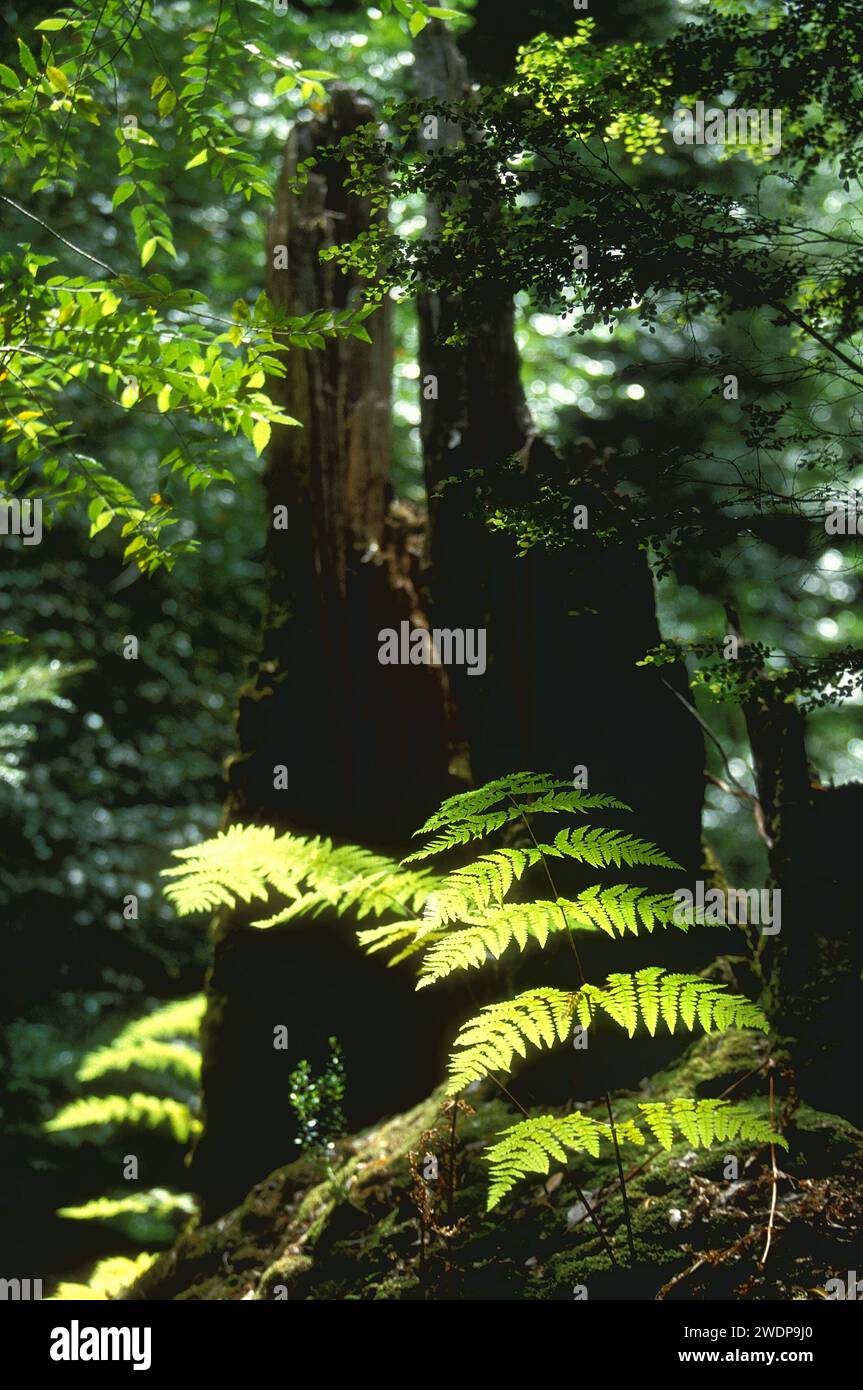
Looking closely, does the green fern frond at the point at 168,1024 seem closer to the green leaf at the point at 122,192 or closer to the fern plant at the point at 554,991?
the fern plant at the point at 554,991

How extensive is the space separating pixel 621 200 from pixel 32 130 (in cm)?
215

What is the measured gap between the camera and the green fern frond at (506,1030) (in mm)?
2041

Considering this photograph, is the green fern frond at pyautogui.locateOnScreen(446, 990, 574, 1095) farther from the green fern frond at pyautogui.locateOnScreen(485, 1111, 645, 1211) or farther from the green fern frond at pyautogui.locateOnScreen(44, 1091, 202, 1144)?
the green fern frond at pyautogui.locateOnScreen(44, 1091, 202, 1144)

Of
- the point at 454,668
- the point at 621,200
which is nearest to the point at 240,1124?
the point at 454,668

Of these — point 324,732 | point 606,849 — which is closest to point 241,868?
point 324,732

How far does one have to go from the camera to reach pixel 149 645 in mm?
7504

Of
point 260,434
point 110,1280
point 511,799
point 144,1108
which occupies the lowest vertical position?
point 110,1280

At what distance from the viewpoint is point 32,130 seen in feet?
9.84

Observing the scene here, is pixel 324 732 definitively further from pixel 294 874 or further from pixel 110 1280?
pixel 110 1280

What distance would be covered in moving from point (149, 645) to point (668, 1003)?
20.9 ft

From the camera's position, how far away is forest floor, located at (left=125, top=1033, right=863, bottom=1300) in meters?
2.34

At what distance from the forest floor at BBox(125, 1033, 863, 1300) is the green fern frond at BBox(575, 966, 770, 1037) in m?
0.69

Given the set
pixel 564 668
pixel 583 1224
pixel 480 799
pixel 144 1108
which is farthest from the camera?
pixel 144 1108

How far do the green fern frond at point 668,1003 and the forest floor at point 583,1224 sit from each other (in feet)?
2.28
